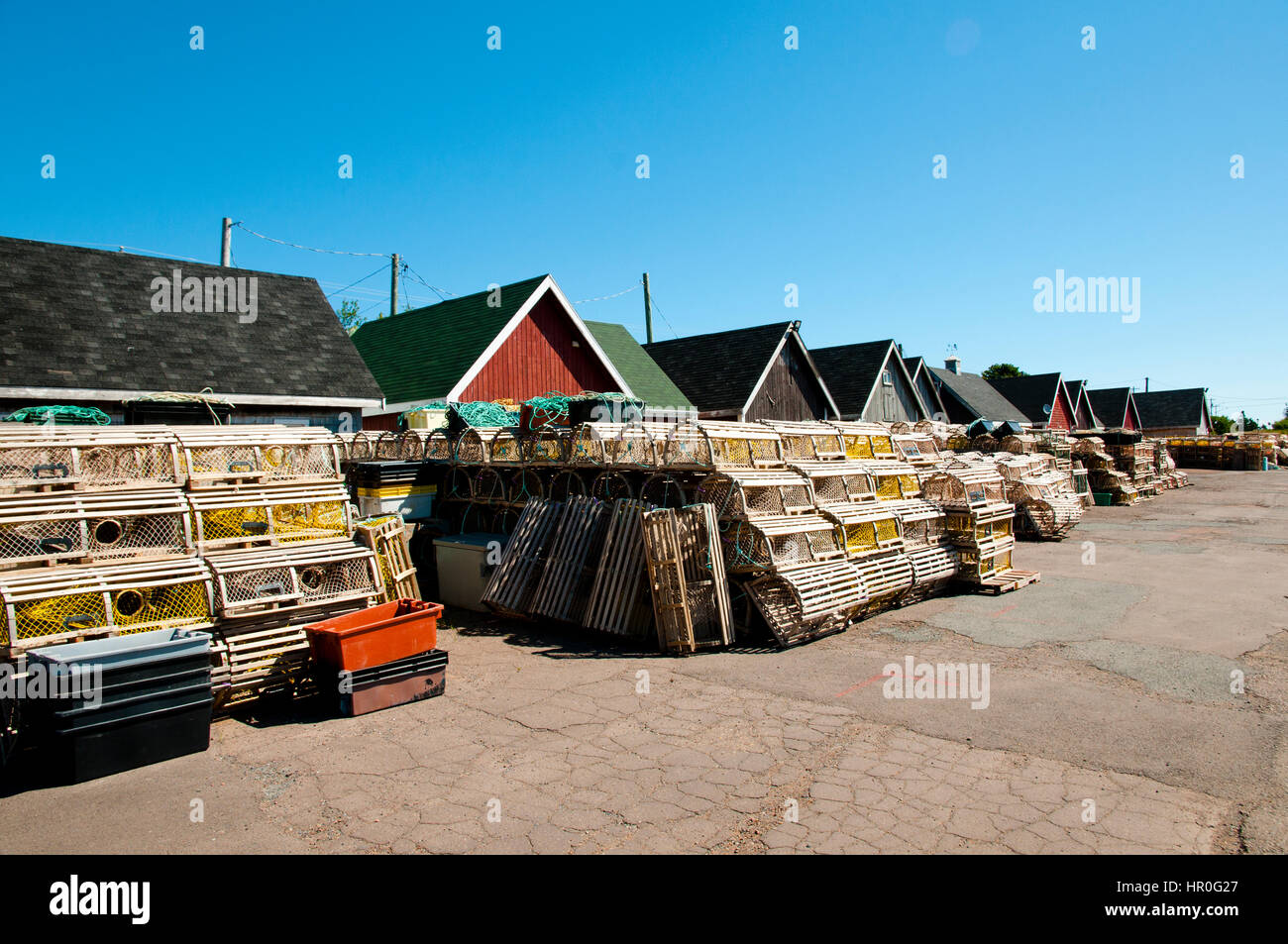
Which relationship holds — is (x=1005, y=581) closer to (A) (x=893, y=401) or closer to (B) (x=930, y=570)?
(B) (x=930, y=570)

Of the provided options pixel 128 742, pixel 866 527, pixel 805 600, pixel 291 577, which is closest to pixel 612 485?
pixel 805 600

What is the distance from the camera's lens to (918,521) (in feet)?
39.5

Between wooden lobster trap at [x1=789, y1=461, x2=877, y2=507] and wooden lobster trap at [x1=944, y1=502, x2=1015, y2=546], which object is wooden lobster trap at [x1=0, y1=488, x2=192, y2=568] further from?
wooden lobster trap at [x1=944, y1=502, x2=1015, y2=546]

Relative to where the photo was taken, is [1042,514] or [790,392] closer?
[1042,514]

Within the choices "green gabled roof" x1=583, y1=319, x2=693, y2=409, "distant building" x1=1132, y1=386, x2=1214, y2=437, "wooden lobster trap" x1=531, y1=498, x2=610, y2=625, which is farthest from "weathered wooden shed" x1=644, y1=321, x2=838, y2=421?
"distant building" x1=1132, y1=386, x2=1214, y2=437

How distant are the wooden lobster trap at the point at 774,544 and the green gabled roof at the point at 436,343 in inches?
473

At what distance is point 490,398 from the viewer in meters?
20.4

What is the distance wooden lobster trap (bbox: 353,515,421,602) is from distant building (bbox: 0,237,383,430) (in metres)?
6.01

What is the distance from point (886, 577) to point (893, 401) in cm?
2579

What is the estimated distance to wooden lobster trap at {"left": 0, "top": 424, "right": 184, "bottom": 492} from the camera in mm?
7055

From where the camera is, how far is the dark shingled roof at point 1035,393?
53.1 m

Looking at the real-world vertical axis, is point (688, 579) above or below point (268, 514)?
below

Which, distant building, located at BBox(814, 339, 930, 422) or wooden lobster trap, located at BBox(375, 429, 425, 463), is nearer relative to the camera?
wooden lobster trap, located at BBox(375, 429, 425, 463)
